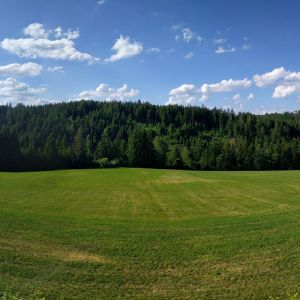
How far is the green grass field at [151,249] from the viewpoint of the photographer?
1192cm

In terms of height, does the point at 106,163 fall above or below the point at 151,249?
above

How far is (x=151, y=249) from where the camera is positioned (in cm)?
1597

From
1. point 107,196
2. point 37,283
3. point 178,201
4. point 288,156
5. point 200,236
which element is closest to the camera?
point 37,283

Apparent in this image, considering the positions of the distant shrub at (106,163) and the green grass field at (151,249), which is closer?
the green grass field at (151,249)

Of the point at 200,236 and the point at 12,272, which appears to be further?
the point at 200,236

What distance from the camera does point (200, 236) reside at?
18203mm

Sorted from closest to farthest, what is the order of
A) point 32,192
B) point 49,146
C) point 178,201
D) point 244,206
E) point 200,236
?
1. point 200,236
2. point 244,206
3. point 178,201
4. point 32,192
5. point 49,146

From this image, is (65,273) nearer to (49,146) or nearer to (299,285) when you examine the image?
(299,285)

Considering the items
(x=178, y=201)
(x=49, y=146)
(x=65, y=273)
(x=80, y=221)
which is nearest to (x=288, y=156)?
(x=49, y=146)

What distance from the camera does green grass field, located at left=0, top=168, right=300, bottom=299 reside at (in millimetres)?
11922

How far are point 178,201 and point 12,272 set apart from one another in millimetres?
19529

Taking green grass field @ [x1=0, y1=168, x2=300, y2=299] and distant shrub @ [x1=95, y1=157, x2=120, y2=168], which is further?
distant shrub @ [x1=95, y1=157, x2=120, y2=168]

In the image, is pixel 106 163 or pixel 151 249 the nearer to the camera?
pixel 151 249

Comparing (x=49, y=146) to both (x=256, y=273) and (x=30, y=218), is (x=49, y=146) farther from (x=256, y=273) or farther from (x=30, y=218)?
(x=256, y=273)
